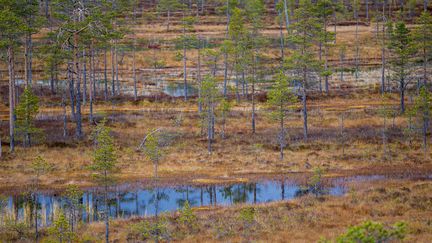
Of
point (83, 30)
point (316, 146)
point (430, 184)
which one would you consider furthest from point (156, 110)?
point (430, 184)

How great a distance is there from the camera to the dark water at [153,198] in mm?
29656

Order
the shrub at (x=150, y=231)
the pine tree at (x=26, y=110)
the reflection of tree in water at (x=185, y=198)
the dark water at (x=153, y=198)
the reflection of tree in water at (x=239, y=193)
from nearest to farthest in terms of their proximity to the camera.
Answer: the shrub at (x=150, y=231) → the dark water at (x=153, y=198) → the reflection of tree in water at (x=185, y=198) → the reflection of tree in water at (x=239, y=193) → the pine tree at (x=26, y=110)

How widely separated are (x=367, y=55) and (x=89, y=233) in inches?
3071

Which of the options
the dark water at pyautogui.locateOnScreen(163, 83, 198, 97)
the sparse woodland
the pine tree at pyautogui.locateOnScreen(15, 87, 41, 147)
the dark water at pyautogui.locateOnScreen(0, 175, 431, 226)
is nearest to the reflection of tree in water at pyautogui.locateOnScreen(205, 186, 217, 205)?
the dark water at pyautogui.locateOnScreen(0, 175, 431, 226)

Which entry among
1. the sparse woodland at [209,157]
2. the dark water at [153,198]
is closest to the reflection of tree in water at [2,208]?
the dark water at [153,198]

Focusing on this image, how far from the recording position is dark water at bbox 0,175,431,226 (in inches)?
1168

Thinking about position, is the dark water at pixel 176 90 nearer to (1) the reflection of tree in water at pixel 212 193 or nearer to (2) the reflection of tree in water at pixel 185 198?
(1) the reflection of tree in water at pixel 212 193

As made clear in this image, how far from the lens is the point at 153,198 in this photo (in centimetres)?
3372

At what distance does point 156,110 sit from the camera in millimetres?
61219

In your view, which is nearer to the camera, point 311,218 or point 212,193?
point 311,218

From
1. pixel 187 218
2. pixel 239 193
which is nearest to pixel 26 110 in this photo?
pixel 239 193

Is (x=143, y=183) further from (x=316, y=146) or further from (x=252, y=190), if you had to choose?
(x=316, y=146)

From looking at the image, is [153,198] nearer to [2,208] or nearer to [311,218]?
[2,208]

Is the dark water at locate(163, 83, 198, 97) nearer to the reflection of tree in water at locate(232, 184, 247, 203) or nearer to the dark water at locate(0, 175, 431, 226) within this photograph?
the reflection of tree in water at locate(232, 184, 247, 203)
